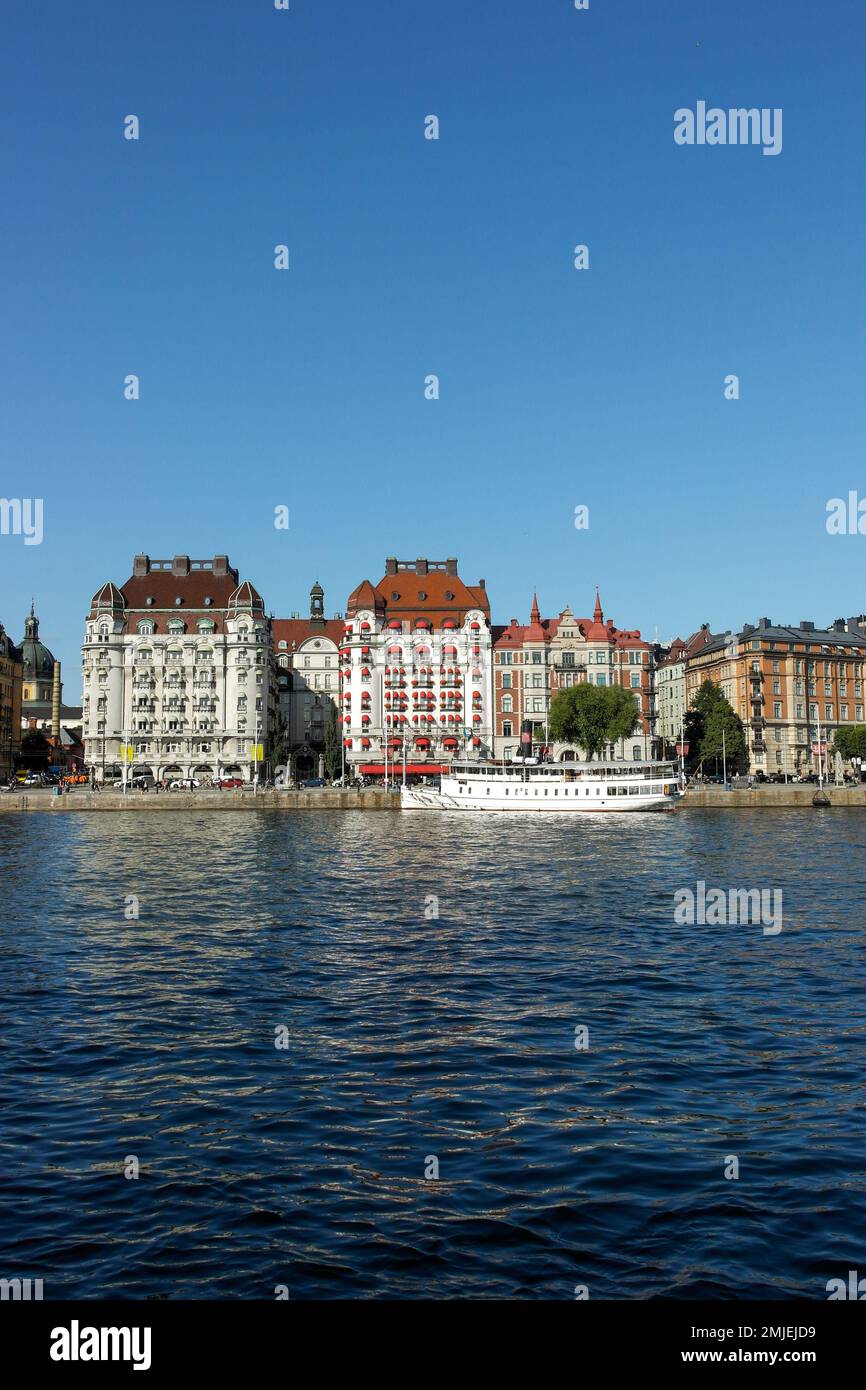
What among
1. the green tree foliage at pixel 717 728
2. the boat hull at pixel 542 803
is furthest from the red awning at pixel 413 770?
the green tree foliage at pixel 717 728

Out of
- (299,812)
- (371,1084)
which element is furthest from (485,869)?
(299,812)

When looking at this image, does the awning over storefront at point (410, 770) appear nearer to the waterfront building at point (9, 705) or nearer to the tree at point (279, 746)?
the tree at point (279, 746)

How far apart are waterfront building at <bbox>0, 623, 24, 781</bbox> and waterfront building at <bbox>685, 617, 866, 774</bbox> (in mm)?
106937

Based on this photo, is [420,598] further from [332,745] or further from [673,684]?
[673,684]

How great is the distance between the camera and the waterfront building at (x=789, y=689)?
151 m

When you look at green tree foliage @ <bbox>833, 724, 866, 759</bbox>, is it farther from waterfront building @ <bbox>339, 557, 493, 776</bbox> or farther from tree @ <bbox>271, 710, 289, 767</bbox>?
tree @ <bbox>271, 710, 289, 767</bbox>

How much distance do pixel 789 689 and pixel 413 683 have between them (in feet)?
164

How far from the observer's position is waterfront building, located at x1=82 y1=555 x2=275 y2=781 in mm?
153500

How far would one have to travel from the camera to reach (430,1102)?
16.9m

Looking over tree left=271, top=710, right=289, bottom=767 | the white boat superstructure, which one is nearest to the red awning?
tree left=271, top=710, right=289, bottom=767

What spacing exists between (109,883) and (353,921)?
15.6 m

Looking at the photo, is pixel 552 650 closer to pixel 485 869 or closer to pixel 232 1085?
pixel 485 869

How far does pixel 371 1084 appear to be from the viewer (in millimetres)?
17828

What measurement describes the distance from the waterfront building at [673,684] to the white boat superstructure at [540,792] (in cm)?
6464
